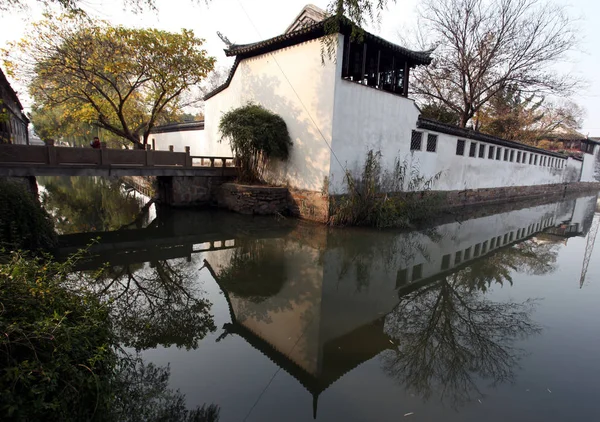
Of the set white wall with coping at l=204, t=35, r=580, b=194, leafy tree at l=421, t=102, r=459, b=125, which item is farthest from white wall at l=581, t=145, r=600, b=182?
white wall with coping at l=204, t=35, r=580, b=194

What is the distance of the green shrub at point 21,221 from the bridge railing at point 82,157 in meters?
3.02

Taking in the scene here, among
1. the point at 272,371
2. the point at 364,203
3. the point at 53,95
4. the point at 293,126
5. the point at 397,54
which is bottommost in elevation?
the point at 272,371

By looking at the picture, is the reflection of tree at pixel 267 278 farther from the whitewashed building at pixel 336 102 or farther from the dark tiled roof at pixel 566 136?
the dark tiled roof at pixel 566 136

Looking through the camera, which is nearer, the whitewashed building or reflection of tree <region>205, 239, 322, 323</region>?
reflection of tree <region>205, 239, 322, 323</region>

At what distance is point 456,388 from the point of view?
285 centimetres

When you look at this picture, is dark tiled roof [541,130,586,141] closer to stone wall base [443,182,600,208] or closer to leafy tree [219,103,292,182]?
stone wall base [443,182,600,208]

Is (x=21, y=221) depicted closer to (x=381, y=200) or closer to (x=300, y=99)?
(x=300, y=99)

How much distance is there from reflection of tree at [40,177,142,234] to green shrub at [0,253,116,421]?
6524 mm

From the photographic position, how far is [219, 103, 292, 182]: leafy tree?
9938mm

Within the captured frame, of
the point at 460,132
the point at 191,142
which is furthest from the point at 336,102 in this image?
the point at 191,142

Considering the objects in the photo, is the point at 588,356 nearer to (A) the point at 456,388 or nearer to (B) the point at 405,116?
(A) the point at 456,388

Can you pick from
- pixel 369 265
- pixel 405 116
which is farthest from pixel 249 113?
pixel 369 265

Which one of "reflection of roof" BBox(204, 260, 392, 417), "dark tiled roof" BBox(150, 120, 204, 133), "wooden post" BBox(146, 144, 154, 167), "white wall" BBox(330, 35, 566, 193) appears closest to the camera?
"reflection of roof" BBox(204, 260, 392, 417)

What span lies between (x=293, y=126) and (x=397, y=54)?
395cm
